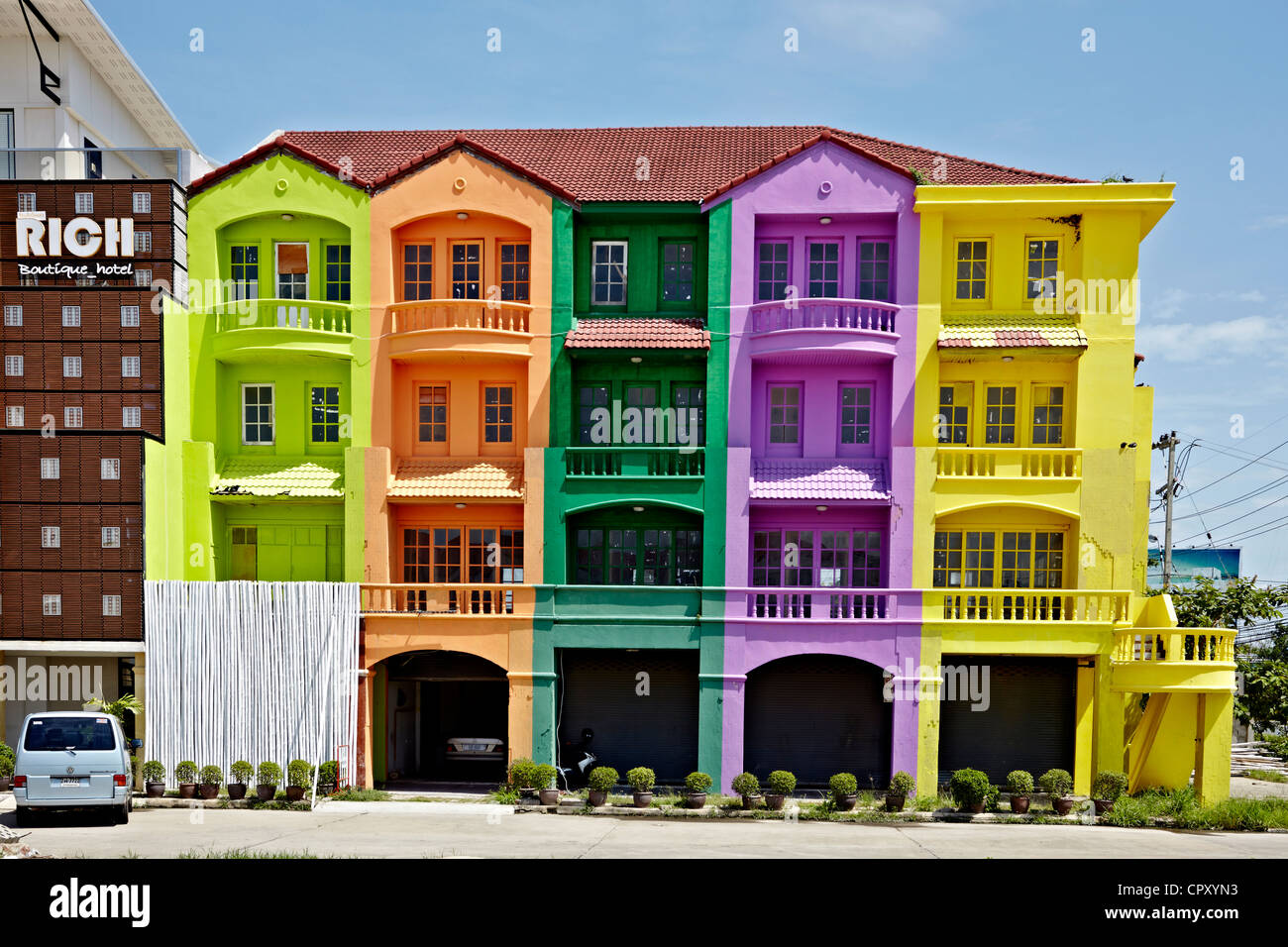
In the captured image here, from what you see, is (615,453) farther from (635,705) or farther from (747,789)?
(747,789)

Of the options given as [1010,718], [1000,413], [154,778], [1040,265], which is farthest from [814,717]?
[154,778]

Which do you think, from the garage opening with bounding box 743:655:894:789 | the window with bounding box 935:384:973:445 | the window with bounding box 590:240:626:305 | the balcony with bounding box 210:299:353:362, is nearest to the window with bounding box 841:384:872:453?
the window with bounding box 935:384:973:445

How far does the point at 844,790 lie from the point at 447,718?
39.1ft

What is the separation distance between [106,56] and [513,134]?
1466 centimetres

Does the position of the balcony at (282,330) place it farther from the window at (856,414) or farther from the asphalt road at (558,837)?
the window at (856,414)

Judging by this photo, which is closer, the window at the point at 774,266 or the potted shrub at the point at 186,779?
the potted shrub at the point at 186,779

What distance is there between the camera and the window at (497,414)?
79.1 ft

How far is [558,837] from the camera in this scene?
18094 millimetres

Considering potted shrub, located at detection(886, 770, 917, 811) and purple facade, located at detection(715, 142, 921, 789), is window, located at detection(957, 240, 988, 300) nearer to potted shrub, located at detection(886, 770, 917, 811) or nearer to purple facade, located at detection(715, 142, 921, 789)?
purple facade, located at detection(715, 142, 921, 789)

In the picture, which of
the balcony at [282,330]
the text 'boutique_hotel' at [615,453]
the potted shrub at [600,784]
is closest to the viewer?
the potted shrub at [600,784]

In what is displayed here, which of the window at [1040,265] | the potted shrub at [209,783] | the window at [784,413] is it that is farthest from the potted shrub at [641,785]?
the window at [1040,265]

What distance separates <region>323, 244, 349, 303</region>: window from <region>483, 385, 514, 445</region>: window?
4895 mm

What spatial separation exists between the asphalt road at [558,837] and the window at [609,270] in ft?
45.6

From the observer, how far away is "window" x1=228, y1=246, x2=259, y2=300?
24203mm
